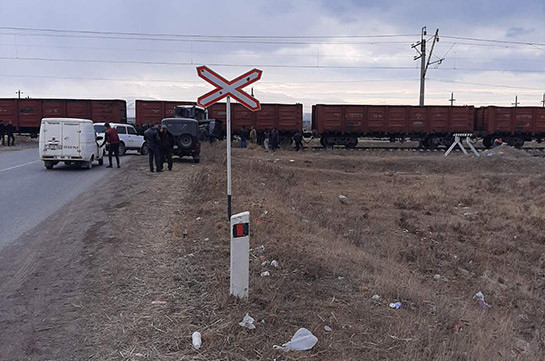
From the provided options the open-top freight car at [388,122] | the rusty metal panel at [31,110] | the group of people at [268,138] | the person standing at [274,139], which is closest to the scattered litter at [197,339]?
the group of people at [268,138]

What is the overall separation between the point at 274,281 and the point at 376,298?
1.08 meters

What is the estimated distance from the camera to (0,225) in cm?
842

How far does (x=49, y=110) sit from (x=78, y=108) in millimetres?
2047

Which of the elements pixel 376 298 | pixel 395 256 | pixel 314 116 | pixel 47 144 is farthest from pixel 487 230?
pixel 314 116

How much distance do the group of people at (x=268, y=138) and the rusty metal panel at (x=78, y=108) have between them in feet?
40.2

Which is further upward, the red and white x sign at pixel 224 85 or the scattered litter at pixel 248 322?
the red and white x sign at pixel 224 85

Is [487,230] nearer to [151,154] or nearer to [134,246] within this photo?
[134,246]

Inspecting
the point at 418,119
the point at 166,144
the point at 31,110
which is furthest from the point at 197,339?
the point at 31,110

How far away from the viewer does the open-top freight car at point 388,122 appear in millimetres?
33875

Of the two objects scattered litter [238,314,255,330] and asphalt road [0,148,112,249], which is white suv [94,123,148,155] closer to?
asphalt road [0,148,112,249]

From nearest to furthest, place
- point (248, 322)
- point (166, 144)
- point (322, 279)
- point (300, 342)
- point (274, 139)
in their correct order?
point (300, 342) < point (248, 322) < point (322, 279) < point (166, 144) < point (274, 139)

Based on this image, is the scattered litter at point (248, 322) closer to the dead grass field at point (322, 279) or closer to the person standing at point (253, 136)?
the dead grass field at point (322, 279)

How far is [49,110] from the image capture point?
36.2 meters

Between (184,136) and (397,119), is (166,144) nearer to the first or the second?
(184,136)
